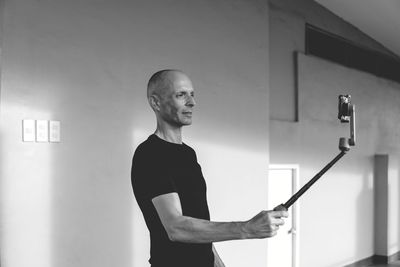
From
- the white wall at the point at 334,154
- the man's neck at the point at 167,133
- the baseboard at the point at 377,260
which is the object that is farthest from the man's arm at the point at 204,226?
the baseboard at the point at 377,260

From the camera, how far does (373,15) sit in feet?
19.9

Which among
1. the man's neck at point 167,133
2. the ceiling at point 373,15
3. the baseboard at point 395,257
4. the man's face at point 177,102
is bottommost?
the baseboard at point 395,257

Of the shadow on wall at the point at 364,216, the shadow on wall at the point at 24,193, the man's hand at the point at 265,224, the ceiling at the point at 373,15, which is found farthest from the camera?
the shadow on wall at the point at 364,216

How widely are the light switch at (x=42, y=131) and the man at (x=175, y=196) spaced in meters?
1.22

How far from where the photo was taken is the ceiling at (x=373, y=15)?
5617mm

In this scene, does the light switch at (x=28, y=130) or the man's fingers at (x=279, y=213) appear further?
the light switch at (x=28, y=130)

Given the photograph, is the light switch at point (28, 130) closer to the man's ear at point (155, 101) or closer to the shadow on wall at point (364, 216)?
the man's ear at point (155, 101)

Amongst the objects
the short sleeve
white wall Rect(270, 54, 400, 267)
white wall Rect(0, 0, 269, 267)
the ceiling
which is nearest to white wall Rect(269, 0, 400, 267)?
white wall Rect(270, 54, 400, 267)

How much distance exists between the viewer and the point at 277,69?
5484 millimetres

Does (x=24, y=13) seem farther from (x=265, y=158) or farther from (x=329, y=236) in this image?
(x=329, y=236)

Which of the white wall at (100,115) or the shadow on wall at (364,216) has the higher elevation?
the white wall at (100,115)

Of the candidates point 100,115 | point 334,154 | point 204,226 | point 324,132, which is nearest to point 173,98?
point 204,226

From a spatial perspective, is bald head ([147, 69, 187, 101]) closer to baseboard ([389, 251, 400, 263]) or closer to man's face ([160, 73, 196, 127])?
man's face ([160, 73, 196, 127])

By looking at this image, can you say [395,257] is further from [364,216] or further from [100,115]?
[100,115]
